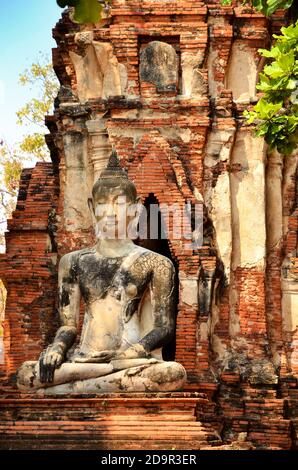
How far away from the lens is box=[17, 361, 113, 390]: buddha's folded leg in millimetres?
12352

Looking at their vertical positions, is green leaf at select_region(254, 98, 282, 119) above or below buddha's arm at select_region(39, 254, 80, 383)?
above

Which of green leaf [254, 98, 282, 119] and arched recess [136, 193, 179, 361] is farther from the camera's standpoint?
arched recess [136, 193, 179, 361]

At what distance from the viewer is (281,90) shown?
11.6 metres

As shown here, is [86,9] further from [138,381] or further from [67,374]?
[67,374]

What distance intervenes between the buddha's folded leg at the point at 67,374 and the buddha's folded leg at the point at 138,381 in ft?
0.18

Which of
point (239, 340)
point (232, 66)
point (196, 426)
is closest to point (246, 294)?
point (239, 340)

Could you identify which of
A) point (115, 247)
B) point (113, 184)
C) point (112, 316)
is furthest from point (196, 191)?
point (112, 316)

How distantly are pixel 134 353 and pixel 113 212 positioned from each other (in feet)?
4.99

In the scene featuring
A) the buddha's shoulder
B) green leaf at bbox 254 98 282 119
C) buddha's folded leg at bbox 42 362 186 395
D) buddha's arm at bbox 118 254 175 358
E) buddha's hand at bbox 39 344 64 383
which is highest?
green leaf at bbox 254 98 282 119

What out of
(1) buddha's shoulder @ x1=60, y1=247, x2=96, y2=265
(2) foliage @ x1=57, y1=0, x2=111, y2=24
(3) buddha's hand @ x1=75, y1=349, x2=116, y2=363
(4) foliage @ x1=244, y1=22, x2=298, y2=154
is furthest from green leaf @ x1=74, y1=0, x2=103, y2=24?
(1) buddha's shoulder @ x1=60, y1=247, x2=96, y2=265

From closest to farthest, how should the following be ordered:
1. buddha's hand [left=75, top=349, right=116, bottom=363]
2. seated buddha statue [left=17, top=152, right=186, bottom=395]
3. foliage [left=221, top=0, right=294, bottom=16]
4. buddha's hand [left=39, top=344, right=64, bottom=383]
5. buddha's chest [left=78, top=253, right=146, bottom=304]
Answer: foliage [left=221, top=0, right=294, bottom=16] < seated buddha statue [left=17, top=152, right=186, bottom=395] < buddha's hand [left=39, top=344, right=64, bottom=383] < buddha's hand [left=75, top=349, right=116, bottom=363] < buddha's chest [left=78, top=253, right=146, bottom=304]

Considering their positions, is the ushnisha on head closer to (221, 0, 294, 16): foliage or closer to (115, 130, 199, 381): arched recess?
(115, 130, 199, 381): arched recess

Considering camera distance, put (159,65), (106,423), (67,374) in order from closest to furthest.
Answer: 1. (106,423)
2. (67,374)
3. (159,65)

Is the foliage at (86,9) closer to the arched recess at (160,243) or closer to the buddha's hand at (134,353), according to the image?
the buddha's hand at (134,353)
